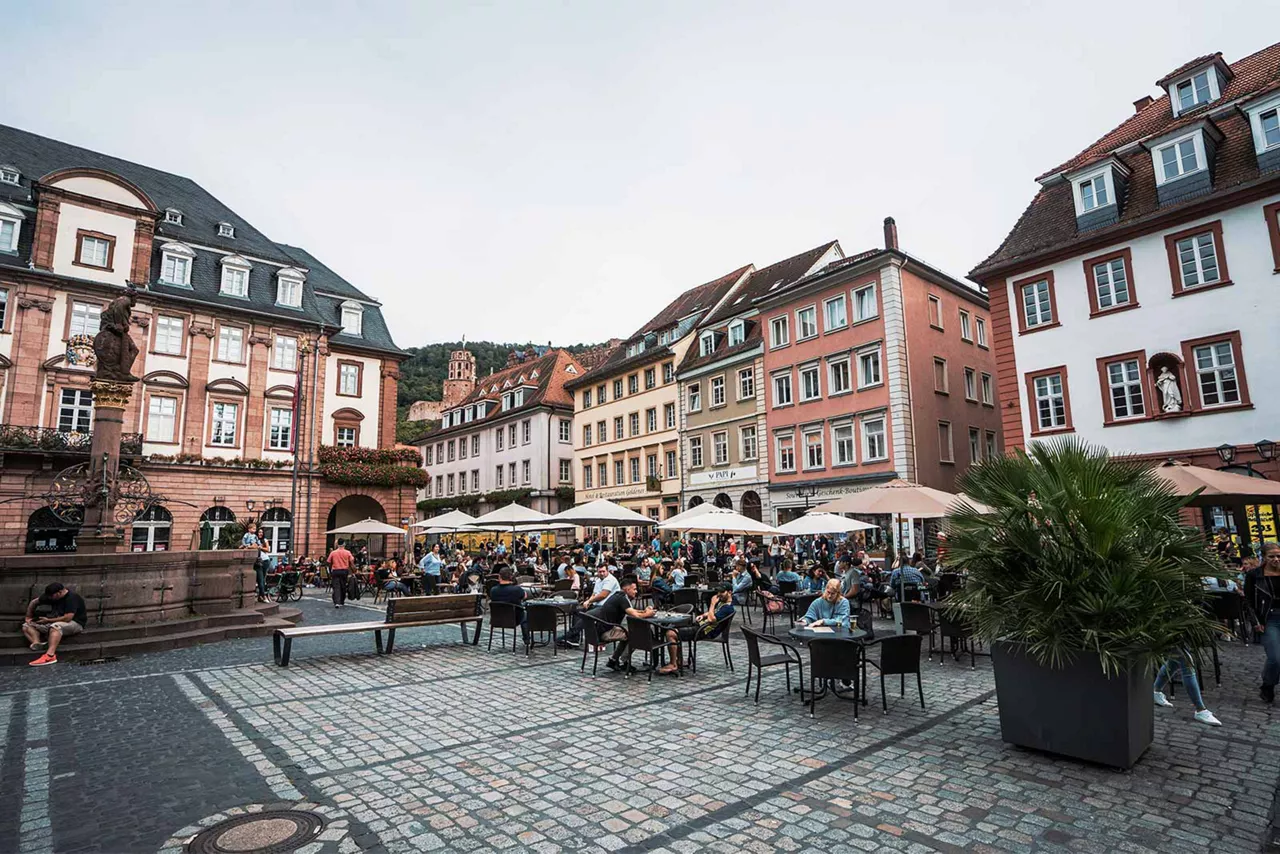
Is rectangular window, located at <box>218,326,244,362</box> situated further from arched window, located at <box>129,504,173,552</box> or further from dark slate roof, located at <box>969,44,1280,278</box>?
dark slate roof, located at <box>969,44,1280,278</box>

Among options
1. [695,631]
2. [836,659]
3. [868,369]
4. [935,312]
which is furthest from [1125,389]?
[836,659]

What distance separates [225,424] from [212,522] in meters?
4.55

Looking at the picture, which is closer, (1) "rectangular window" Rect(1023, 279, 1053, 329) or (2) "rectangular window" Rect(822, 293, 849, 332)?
(1) "rectangular window" Rect(1023, 279, 1053, 329)

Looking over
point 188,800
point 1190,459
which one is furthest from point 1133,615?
point 1190,459

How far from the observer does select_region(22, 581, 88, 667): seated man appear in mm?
10461

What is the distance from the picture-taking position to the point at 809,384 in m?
31.4

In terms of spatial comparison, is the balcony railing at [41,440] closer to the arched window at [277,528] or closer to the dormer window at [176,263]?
the arched window at [277,528]

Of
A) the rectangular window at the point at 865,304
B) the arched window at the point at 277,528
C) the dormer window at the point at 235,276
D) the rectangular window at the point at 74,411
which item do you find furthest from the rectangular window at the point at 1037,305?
the rectangular window at the point at 74,411

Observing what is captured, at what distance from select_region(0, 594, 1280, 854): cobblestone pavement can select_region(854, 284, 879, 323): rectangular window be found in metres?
21.6

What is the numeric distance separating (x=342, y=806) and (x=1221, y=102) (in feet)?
89.5

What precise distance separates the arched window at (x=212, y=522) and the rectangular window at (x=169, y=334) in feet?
24.0

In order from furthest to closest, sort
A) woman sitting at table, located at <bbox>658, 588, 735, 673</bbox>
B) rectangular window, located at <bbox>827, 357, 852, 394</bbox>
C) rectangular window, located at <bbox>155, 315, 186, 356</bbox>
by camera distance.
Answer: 1. rectangular window, located at <bbox>155, 315, 186, 356</bbox>
2. rectangular window, located at <bbox>827, 357, 852, 394</bbox>
3. woman sitting at table, located at <bbox>658, 588, 735, 673</bbox>

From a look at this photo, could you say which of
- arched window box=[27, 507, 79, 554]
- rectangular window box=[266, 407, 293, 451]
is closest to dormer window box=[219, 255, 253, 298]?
rectangular window box=[266, 407, 293, 451]

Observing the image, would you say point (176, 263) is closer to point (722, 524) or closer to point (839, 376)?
point (722, 524)
